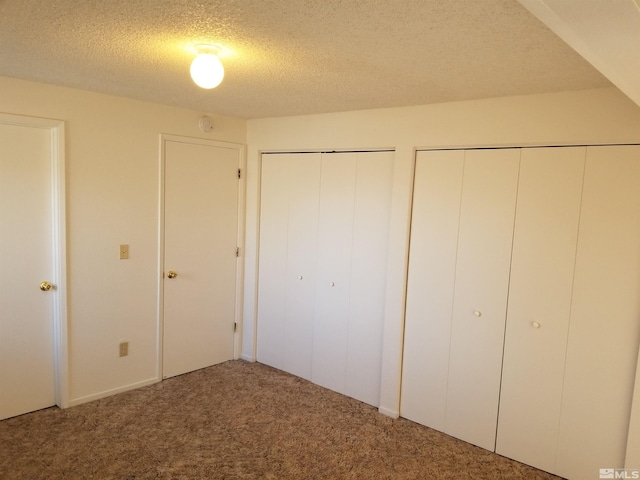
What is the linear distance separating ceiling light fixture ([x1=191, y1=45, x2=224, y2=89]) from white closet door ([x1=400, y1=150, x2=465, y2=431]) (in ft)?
5.29

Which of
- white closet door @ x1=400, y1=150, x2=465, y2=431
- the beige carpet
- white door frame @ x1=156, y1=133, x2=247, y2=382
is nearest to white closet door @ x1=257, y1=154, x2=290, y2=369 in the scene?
white door frame @ x1=156, y1=133, x2=247, y2=382

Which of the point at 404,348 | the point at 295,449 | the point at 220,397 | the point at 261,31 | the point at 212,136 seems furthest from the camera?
the point at 212,136

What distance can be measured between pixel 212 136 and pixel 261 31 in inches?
84.5

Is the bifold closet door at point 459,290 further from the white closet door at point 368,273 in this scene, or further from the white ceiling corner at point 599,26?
the white ceiling corner at point 599,26

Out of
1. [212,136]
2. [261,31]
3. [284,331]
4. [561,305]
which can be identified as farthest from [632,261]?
[212,136]

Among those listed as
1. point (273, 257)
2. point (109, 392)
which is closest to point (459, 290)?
point (273, 257)

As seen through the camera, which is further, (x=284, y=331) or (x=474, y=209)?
(x=284, y=331)

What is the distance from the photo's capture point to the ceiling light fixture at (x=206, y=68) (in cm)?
199

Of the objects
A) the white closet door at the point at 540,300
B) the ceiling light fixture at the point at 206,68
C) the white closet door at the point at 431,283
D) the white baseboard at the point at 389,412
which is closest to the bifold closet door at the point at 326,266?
the white baseboard at the point at 389,412

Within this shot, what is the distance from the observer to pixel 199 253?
3877 mm

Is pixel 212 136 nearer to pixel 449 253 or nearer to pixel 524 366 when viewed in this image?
pixel 449 253

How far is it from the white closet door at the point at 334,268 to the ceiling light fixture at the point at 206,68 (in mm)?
1625

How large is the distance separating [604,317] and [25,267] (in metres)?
3.58

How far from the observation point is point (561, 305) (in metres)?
2.61
